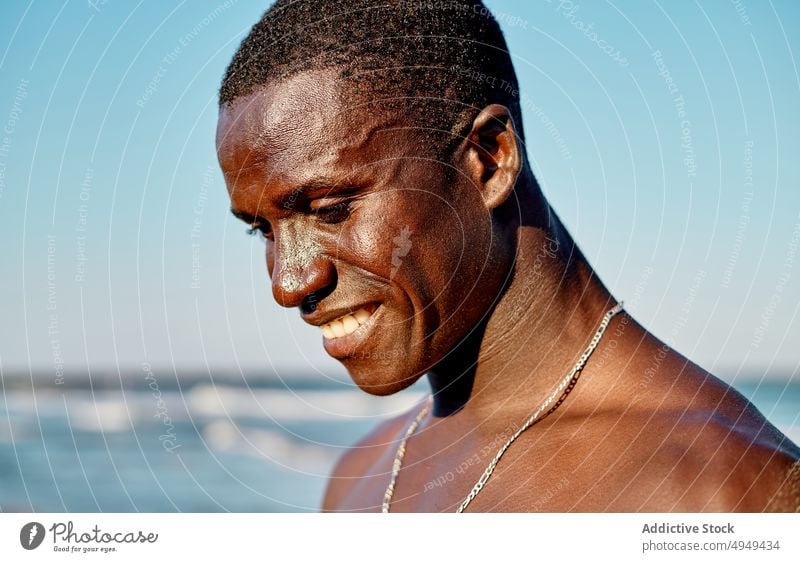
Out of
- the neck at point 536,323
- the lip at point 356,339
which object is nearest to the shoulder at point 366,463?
the neck at point 536,323

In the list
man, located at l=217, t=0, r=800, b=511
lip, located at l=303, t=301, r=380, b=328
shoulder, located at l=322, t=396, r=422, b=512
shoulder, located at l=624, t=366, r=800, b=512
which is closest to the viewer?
shoulder, located at l=624, t=366, r=800, b=512

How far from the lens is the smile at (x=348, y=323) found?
8.91 ft

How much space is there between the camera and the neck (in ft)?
9.00

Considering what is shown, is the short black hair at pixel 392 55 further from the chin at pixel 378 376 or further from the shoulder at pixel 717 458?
the shoulder at pixel 717 458

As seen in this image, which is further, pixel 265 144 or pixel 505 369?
pixel 505 369

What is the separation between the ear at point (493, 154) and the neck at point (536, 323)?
0.45 feet

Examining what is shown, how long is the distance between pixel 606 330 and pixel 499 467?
0.51m

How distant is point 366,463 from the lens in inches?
142

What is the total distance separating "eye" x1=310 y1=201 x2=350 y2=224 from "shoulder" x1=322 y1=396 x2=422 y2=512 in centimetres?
112

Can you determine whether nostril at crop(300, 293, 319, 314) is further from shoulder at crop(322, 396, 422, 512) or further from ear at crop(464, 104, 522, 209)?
shoulder at crop(322, 396, 422, 512)

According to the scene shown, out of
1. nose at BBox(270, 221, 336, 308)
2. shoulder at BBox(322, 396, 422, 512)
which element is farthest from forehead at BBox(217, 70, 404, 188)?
shoulder at BBox(322, 396, 422, 512)
